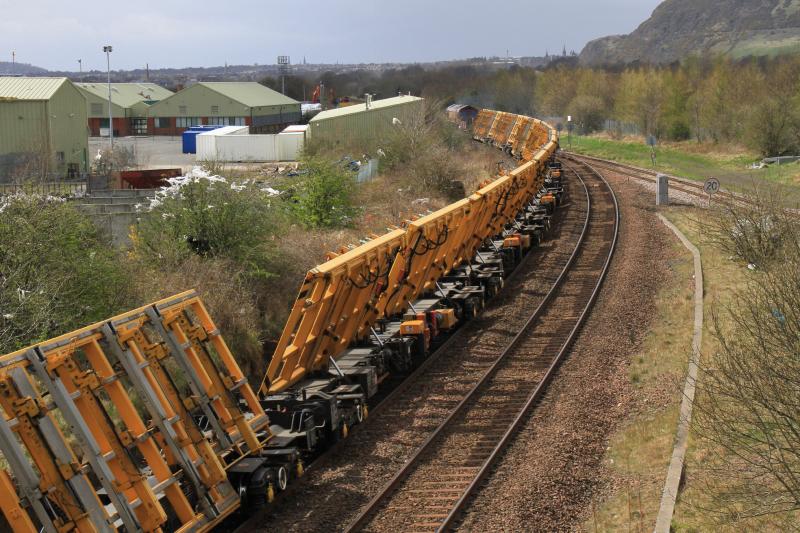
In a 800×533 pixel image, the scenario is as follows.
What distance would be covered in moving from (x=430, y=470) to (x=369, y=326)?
5226 millimetres

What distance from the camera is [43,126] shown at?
165ft

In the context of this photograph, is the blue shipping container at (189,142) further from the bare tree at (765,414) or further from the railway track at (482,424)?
the bare tree at (765,414)

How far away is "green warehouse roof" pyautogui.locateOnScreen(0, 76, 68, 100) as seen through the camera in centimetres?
5203

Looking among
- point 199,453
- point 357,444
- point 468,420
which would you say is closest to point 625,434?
point 468,420

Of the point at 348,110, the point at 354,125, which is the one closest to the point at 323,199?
the point at 354,125

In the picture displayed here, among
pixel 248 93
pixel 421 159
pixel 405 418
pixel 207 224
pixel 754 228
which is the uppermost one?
pixel 248 93

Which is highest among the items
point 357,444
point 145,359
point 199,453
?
point 145,359

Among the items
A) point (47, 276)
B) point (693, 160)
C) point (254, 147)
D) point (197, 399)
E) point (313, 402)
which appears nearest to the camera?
point (197, 399)

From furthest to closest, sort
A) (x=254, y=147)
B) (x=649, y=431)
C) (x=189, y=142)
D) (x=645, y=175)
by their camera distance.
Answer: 1. (x=189, y=142)
2. (x=254, y=147)
3. (x=645, y=175)
4. (x=649, y=431)

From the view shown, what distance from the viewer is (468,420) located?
16.1 m

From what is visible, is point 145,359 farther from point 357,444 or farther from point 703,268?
point 703,268

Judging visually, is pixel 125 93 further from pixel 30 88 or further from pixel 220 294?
pixel 220 294

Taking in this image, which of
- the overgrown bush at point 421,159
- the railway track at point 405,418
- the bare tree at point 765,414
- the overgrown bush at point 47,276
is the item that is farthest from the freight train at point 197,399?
the overgrown bush at point 421,159

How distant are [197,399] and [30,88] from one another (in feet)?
155
